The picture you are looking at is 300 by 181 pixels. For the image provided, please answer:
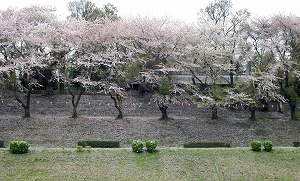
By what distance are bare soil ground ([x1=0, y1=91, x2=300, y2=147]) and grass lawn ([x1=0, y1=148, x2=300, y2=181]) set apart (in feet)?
13.9

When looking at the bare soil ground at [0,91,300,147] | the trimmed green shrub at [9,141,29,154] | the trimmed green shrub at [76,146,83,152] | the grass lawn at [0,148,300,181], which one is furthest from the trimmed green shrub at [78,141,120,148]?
the trimmed green shrub at [9,141,29,154]

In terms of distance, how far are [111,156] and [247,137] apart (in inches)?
440

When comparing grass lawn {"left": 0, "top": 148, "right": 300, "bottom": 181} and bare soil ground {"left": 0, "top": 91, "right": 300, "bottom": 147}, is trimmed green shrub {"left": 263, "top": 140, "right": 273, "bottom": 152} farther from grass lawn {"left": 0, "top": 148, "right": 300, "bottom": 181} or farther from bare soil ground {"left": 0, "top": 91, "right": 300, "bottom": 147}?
bare soil ground {"left": 0, "top": 91, "right": 300, "bottom": 147}

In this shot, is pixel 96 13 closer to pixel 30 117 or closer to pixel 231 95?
pixel 30 117

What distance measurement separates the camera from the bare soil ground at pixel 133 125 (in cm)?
2612

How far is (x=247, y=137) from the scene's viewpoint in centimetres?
2772

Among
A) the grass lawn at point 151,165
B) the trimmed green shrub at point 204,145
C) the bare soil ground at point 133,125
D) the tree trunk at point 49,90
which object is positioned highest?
the tree trunk at point 49,90

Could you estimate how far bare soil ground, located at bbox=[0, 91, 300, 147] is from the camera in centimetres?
2612

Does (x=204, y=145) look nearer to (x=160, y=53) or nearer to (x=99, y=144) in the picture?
(x=99, y=144)

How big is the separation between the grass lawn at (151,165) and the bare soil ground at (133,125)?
166 inches

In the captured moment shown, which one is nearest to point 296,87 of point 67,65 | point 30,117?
point 67,65

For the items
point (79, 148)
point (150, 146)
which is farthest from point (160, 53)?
point (79, 148)

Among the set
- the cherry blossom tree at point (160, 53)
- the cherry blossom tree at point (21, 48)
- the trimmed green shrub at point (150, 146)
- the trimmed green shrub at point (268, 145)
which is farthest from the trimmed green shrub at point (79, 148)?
the trimmed green shrub at point (268, 145)

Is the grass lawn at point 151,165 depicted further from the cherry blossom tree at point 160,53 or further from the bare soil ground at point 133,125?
the cherry blossom tree at point 160,53
